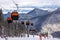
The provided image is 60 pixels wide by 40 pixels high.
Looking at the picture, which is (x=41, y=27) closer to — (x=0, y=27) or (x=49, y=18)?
(x=49, y=18)

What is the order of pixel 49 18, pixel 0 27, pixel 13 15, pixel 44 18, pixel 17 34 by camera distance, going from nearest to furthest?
1. pixel 13 15
2. pixel 0 27
3. pixel 17 34
4. pixel 49 18
5. pixel 44 18

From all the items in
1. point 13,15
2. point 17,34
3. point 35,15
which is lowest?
point 17,34

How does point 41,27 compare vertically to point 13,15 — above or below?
below

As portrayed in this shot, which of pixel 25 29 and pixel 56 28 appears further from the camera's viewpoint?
pixel 56 28

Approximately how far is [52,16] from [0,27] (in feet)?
12.3

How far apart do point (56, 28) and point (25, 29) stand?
1732 mm

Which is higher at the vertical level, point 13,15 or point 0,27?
point 13,15

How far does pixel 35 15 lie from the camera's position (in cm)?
1080

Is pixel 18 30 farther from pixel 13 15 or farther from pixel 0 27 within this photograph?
pixel 13 15

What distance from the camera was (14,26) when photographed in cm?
947

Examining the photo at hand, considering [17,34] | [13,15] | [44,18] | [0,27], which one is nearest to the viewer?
[13,15]

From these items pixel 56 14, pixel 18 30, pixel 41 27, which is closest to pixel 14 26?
pixel 18 30

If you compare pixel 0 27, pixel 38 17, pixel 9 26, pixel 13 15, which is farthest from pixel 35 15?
pixel 13 15

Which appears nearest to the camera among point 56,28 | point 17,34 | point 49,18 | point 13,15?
point 13,15
